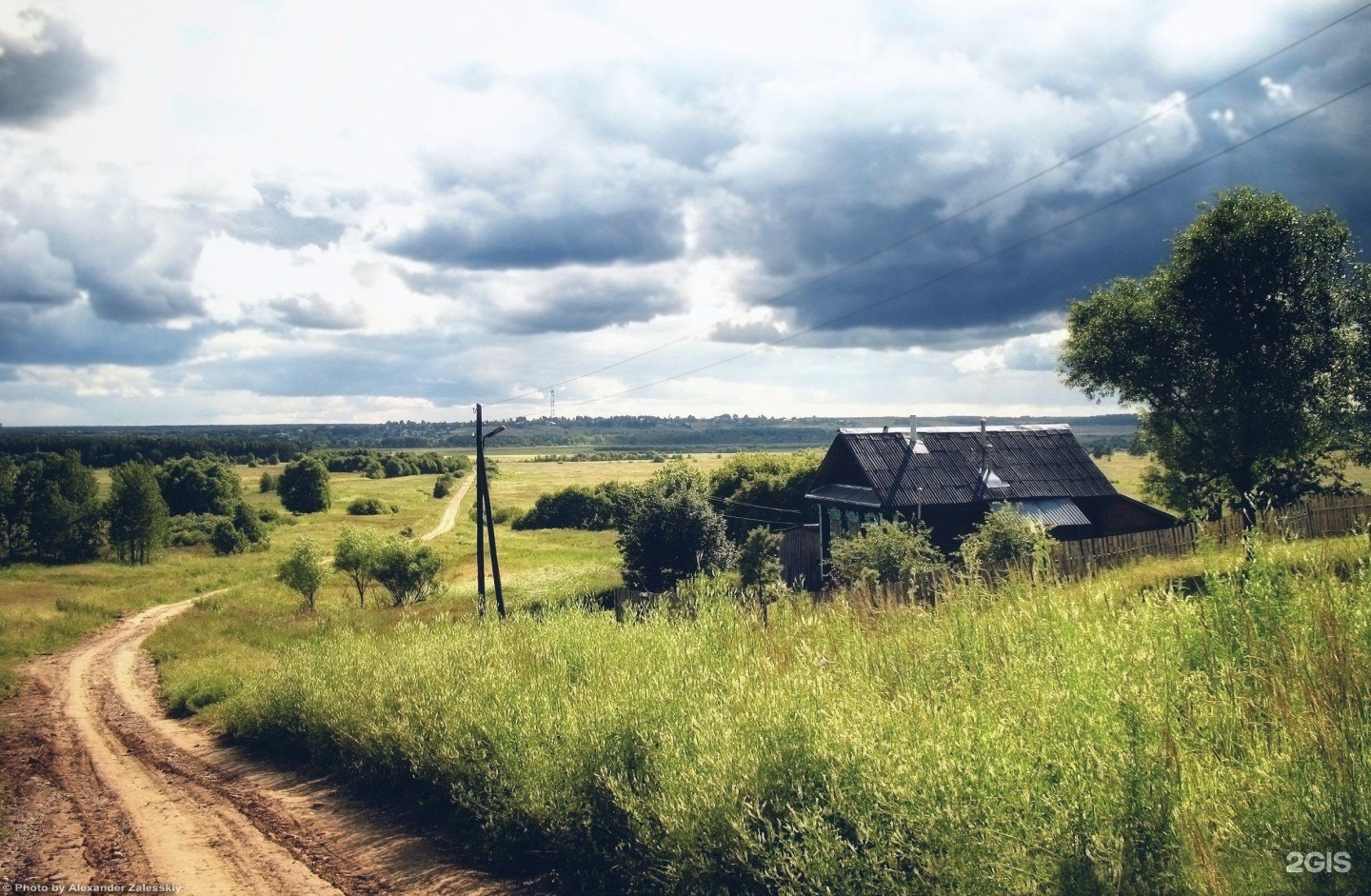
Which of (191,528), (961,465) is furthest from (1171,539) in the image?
(191,528)

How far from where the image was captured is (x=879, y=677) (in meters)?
7.30

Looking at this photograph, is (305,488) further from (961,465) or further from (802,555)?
(961,465)

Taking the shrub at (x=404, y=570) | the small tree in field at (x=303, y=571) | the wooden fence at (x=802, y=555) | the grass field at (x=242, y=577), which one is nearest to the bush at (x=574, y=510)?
the grass field at (x=242, y=577)

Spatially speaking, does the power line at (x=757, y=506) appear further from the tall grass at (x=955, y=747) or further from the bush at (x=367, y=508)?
the bush at (x=367, y=508)

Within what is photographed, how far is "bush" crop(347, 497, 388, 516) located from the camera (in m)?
86.9

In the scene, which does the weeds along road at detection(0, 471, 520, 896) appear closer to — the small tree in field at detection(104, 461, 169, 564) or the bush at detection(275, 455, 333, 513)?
the small tree in field at detection(104, 461, 169, 564)

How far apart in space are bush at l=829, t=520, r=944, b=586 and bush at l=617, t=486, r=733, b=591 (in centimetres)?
1221

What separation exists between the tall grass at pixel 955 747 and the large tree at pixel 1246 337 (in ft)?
50.9

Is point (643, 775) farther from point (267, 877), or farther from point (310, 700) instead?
point (310, 700)

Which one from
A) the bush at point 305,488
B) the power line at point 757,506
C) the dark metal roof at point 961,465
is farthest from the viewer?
the bush at point 305,488

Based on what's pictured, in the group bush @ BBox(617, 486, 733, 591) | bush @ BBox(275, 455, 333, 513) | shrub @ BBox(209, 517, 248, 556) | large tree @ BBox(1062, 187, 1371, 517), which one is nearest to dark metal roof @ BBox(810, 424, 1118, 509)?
bush @ BBox(617, 486, 733, 591)

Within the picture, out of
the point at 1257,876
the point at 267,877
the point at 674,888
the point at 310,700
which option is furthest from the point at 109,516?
the point at 1257,876

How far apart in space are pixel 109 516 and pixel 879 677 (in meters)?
71.8

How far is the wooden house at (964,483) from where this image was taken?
31094 millimetres
